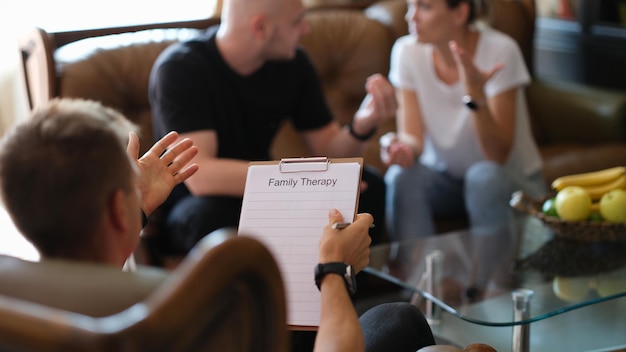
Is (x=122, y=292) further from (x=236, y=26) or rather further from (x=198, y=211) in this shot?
(x=236, y=26)

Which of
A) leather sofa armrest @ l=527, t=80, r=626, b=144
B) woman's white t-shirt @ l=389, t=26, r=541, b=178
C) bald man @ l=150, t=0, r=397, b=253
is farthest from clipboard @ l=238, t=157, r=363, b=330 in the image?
leather sofa armrest @ l=527, t=80, r=626, b=144

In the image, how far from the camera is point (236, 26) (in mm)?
2584

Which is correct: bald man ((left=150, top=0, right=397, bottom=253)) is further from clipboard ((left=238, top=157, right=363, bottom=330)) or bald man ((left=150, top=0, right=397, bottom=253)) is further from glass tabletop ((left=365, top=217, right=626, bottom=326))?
clipboard ((left=238, top=157, right=363, bottom=330))

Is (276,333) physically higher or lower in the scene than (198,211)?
higher

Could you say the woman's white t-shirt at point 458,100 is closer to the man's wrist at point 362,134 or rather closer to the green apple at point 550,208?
the man's wrist at point 362,134

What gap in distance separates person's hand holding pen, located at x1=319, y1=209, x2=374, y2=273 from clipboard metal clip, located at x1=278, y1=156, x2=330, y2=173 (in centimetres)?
16

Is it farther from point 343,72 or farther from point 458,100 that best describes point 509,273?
point 343,72

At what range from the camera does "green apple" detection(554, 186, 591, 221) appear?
89.1 inches

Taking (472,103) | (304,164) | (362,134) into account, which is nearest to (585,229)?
(472,103)

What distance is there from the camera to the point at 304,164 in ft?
4.91

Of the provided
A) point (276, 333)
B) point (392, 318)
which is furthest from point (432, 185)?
point (276, 333)

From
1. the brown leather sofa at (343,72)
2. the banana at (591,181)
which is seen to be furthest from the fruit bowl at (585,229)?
the brown leather sofa at (343,72)

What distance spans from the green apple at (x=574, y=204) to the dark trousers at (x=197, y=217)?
534 millimetres

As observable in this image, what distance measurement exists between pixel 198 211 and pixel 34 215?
1.60 metres
